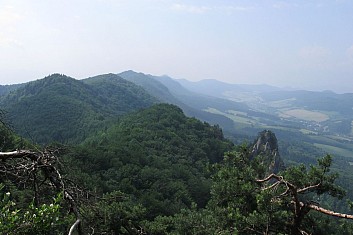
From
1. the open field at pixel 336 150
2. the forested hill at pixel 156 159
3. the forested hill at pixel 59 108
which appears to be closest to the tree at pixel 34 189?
the forested hill at pixel 156 159

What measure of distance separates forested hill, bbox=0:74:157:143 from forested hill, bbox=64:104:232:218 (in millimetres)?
10174

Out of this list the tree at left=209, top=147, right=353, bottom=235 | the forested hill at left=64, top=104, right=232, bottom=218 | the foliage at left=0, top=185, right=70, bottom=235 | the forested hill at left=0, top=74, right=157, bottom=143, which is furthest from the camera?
the forested hill at left=0, top=74, right=157, bottom=143

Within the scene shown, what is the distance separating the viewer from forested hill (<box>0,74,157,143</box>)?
72938mm

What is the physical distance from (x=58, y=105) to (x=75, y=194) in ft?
289

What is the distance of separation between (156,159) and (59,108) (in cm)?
4425

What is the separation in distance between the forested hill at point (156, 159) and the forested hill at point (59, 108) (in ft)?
33.4

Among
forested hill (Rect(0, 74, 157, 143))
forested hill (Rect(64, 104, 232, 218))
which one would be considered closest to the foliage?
forested hill (Rect(64, 104, 232, 218))

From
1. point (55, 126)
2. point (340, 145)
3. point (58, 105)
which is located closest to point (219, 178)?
point (55, 126)

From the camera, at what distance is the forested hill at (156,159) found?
36062mm

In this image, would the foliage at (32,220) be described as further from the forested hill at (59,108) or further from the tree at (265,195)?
the forested hill at (59,108)

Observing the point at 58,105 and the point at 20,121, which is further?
the point at 58,105

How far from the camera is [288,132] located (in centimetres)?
19488

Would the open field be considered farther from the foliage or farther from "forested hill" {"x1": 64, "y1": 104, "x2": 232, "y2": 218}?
the foliage

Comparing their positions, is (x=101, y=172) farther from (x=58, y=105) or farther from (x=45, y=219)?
(x=58, y=105)
